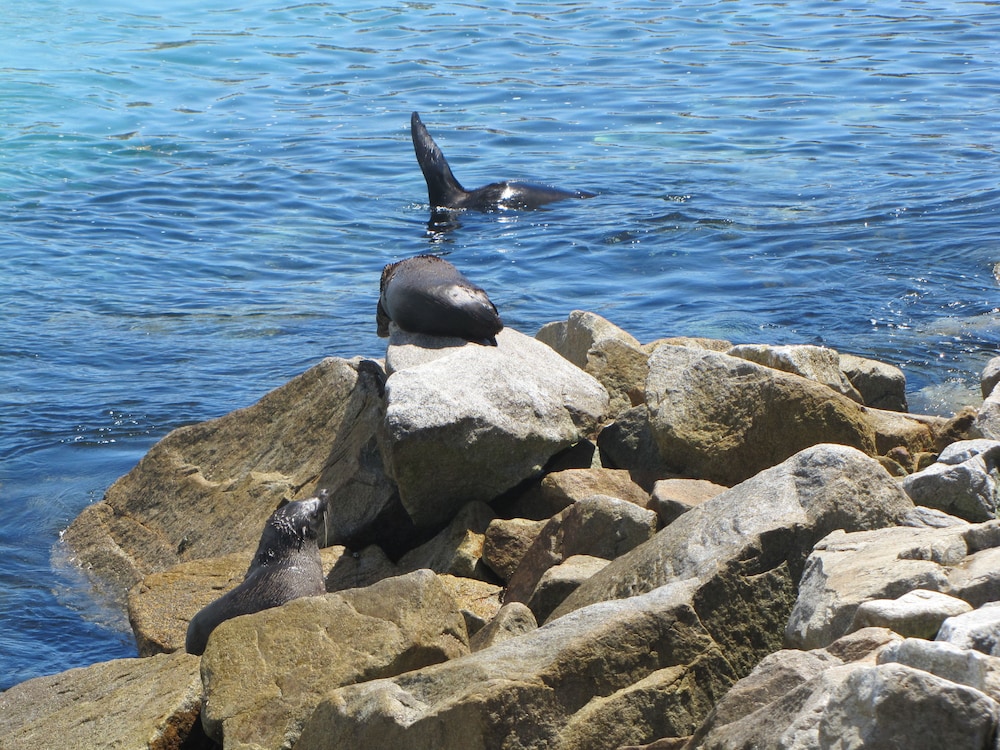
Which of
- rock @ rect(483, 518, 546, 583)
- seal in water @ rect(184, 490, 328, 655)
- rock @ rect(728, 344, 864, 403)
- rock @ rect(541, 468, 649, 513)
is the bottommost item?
seal in water @ rect(184, 490, 328, 655)

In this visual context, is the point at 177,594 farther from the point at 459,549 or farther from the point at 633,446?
the point at 633,446

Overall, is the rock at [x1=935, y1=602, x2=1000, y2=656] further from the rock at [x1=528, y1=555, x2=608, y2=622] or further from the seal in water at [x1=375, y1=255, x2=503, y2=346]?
the seal in water at [x1=375, y1=255, x2=503, y2=346]

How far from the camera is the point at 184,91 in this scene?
19.5 m

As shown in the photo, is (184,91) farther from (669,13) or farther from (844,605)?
(844,605)

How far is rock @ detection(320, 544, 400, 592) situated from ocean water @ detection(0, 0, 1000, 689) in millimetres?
1051

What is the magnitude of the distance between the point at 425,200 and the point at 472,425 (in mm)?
8774

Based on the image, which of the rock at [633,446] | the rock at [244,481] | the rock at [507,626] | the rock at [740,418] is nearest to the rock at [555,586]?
the rock at [507,626]

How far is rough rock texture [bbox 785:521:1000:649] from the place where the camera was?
310 centimetres

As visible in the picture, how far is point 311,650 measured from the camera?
4.22 meters

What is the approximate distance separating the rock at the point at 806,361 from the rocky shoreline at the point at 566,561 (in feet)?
0.05

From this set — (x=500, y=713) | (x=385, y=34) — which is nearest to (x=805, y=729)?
(x=500, y=713)

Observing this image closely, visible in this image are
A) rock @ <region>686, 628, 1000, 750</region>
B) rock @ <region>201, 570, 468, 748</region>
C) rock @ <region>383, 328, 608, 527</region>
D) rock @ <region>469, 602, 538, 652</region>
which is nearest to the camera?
rock @ <region>686, 628, 1000, 750</region>

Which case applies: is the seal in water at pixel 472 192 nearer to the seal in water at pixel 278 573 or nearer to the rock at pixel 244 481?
the rock at pixel 244 481

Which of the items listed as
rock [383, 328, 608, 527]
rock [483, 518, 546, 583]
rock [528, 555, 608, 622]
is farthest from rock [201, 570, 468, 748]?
rock [383, 328, 608, 527]
